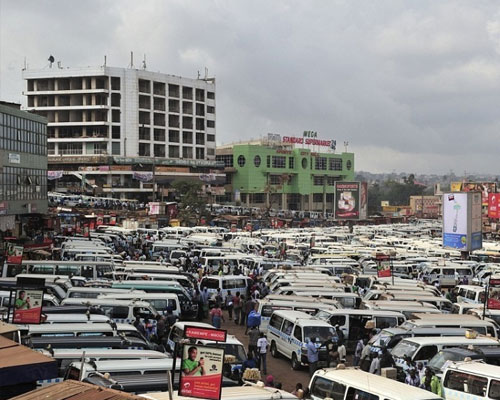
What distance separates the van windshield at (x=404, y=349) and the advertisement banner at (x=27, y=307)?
25.0 ft


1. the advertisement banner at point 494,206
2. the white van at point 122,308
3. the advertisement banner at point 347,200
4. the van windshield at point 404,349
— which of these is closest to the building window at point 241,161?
the advertisement banner at point 494,206

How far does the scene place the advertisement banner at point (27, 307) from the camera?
538 inches

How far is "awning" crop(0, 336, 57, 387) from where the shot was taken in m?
8.72

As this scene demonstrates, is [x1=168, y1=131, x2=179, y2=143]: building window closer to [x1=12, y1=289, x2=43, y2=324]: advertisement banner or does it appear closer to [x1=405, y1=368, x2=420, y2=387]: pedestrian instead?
[x1=12, y1=289, x2=43, y2=324]: advertisement banner

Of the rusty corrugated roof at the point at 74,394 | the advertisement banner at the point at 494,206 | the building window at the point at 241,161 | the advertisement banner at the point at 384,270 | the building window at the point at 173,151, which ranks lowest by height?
the advertisement banner at the point at 384,270

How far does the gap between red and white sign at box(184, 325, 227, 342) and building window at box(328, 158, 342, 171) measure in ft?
354

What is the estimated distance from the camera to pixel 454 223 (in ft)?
135

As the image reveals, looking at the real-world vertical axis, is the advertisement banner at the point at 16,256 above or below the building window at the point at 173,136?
below

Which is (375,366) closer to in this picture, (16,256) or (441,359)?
(441,359)

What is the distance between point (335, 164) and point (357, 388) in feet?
351

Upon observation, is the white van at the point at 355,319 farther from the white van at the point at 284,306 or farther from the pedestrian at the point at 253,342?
the pedestrian at the point at 253,342

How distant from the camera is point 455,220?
1615 inches

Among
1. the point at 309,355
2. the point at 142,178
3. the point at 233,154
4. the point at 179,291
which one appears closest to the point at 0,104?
the point at 179,291

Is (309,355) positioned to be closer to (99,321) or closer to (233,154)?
(99,321)
